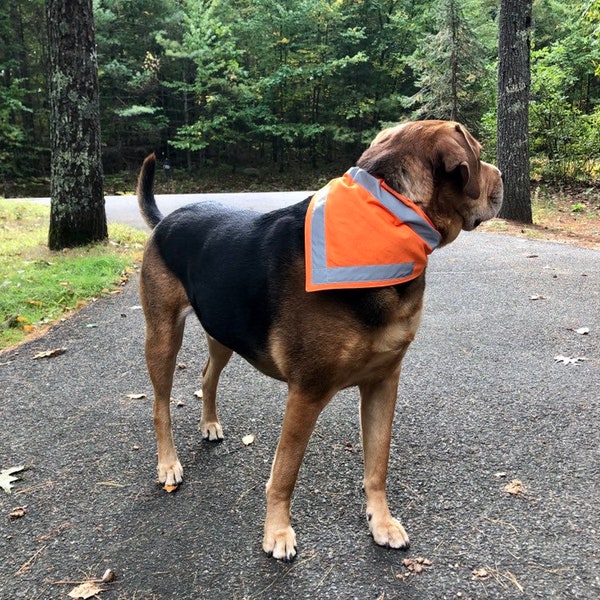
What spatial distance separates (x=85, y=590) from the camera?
236cm

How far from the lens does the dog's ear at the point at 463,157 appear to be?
232 cm

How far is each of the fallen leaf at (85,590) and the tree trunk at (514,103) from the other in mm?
10745

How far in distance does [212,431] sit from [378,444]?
4.36ft

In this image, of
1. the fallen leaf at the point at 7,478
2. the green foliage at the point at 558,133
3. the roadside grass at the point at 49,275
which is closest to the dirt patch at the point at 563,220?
the green foliage at the point at 558,133

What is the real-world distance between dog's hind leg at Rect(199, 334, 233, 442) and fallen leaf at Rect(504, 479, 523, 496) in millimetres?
1802

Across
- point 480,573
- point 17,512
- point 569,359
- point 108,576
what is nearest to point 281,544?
point 108,576

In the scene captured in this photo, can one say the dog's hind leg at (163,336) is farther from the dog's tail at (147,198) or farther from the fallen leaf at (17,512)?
the fallen leaf at (17,512)

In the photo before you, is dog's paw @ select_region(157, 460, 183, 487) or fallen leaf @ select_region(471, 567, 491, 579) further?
dog's paw @ select_region(157, 460, 183, 487)

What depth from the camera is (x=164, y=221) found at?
325 cm

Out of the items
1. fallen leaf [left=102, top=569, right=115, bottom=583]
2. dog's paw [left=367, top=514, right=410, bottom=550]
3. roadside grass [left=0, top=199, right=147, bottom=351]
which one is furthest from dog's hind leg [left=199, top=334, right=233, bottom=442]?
roadside grass [left=0, top=199, right=147, bottom=351]

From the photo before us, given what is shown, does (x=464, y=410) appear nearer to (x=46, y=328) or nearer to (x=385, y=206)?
(x=385, y=206)

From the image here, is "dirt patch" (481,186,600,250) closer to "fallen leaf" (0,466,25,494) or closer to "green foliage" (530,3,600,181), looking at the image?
"green foliage" (530,3,600,181)

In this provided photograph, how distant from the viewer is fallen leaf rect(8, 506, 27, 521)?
2.87m

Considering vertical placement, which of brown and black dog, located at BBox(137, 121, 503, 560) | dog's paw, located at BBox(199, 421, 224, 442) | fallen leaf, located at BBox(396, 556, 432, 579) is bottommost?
fallen leaf, located at BBox(396, 556, 432, 579)
